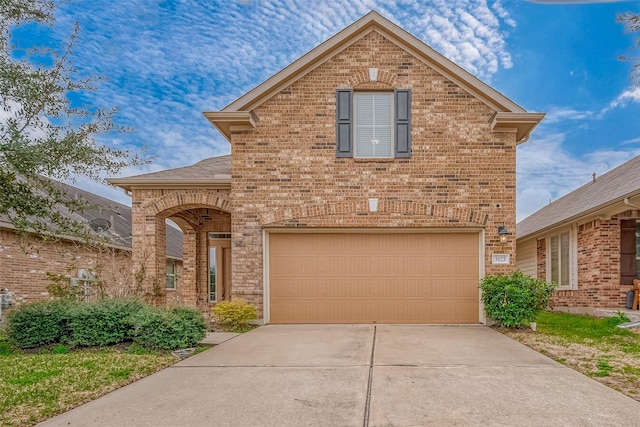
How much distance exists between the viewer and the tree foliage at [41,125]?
5.12 m

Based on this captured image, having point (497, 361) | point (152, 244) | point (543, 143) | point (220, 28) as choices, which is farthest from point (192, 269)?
point (543, 143)

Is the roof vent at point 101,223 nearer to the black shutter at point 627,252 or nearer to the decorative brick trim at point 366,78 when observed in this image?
the decorative brick trim at point 366,78

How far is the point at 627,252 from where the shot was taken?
486 inches

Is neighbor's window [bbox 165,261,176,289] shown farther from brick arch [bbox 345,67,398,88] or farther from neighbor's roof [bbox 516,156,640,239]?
neighbor's roof [bbox 516,156,640,239]

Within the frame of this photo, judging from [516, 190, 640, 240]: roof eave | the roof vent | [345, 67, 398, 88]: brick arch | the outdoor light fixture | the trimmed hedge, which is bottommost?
the trimmed hedge

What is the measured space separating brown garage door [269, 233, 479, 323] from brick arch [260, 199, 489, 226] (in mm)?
464

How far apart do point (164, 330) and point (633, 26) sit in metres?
7.84

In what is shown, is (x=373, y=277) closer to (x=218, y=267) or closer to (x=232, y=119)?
(x=232, y=119)

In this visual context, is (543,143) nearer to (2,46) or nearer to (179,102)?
(179,102)

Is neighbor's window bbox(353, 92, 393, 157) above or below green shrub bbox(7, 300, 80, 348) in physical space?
above

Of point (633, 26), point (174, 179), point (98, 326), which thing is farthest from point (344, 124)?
A: point (98, 326)

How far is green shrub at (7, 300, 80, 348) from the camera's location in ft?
26.1

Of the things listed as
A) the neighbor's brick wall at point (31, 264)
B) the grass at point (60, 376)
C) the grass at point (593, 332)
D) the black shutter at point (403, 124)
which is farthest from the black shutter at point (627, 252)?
the neighbor's brick wall at point (31, 264)

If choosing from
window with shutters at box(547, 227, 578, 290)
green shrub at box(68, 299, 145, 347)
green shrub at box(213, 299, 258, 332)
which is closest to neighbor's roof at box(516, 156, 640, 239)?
window with shutters at box(547, 227, 578, 290)
